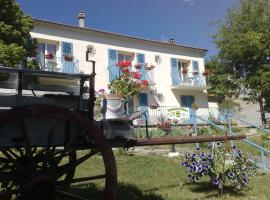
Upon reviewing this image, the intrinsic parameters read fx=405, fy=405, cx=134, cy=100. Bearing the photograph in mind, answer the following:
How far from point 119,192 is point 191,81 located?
68.3 ft

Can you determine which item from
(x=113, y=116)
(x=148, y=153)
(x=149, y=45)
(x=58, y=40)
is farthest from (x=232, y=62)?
(x=113, y=116)

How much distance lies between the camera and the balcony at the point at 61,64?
20250 mm

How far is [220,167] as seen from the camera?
20.5ft

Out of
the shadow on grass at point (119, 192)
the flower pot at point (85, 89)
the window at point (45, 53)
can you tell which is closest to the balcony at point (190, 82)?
the window at point (45, 53)

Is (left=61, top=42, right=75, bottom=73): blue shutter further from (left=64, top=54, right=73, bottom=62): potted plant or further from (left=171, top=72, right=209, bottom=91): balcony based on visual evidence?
(left=171, top=72, right=209, bottom=91): balcony

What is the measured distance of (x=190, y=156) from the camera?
21.5 feet

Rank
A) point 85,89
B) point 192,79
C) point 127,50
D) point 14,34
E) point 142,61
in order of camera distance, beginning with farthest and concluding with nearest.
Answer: point 192,79
point 142,61
point 127,50
point 14,34
point 85,89

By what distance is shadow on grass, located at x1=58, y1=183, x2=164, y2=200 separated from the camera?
19.5 feet

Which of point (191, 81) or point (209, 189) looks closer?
point (209, 189)

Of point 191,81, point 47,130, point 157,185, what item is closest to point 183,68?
point 191,81

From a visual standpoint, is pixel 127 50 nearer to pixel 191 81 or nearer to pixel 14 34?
pixel 191 81

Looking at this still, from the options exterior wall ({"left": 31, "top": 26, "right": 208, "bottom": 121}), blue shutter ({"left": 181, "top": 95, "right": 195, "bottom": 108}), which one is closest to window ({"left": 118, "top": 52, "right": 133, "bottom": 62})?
exterior wall ({"left": 31, "top": 26, "right": 208, "bottom": 121})

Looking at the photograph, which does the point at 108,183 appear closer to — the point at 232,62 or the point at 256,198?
the point at 256,198

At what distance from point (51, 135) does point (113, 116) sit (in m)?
0.97
